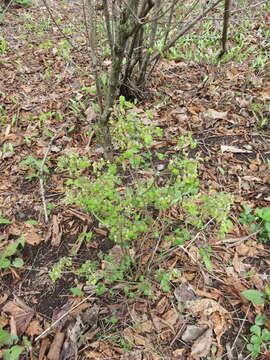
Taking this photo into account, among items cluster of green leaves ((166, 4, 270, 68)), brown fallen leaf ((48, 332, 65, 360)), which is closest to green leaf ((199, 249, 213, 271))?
brown fallen leaf ((48, 332, 65, 360))

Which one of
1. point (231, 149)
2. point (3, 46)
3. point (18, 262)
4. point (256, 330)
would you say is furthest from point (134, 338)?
point (3, 46)

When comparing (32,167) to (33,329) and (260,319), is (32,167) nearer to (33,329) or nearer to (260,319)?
(33,329)

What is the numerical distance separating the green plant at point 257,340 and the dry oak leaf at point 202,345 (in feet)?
0.71

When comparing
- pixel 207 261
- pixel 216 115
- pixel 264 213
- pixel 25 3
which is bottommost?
pixel 207 261

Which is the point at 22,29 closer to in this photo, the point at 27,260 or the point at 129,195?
the point at 27,260

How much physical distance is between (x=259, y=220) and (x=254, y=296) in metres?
0.63

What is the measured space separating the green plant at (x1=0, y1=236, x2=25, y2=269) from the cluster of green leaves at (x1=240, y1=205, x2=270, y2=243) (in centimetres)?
167

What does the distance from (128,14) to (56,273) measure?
1.63 m

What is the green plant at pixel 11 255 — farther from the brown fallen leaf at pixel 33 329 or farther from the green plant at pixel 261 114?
the green plant at pixel 261 114

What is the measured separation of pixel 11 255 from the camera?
2.22 meters

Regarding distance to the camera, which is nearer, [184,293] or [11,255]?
[184,293]

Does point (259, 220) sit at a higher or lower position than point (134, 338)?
higher

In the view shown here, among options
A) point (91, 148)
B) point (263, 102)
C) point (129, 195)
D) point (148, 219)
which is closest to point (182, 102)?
point (263, 102)

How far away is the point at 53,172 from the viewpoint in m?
2.82
